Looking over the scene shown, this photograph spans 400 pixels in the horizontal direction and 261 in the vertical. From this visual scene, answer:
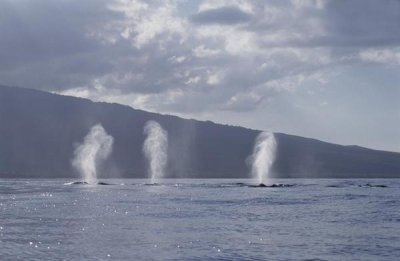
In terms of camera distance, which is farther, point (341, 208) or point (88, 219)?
point (341, 208)

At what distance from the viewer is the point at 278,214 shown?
70.1 meters

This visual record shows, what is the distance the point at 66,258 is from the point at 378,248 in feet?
64.8

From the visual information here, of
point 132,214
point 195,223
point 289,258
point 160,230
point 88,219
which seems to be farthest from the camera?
point 132,214

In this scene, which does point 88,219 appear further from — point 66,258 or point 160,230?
point 66,258

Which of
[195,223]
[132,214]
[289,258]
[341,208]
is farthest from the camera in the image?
[341,208]

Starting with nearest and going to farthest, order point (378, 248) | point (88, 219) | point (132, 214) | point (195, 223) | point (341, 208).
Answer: point (378, 248)
point (195, 223)
point (88, 219)
point (132, 214)
point (341, 208)

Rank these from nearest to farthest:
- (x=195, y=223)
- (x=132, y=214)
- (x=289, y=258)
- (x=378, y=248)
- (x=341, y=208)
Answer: (x=289, y=258) < (x=378, y=248) < (x=195, y=223) < (x=132, y=214) < (x=341, y=208)

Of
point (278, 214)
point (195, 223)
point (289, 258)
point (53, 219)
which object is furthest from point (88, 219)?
point (289, 258)

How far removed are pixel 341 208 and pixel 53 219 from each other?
32.4 metres

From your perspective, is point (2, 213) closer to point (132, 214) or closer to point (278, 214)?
point (132, 214)

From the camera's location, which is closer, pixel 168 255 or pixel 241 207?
pixel 168 255

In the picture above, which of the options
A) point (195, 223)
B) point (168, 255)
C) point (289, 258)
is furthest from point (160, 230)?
point (289, 258)

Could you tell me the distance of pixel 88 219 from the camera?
216 ft

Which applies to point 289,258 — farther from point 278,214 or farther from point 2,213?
point 2,213
